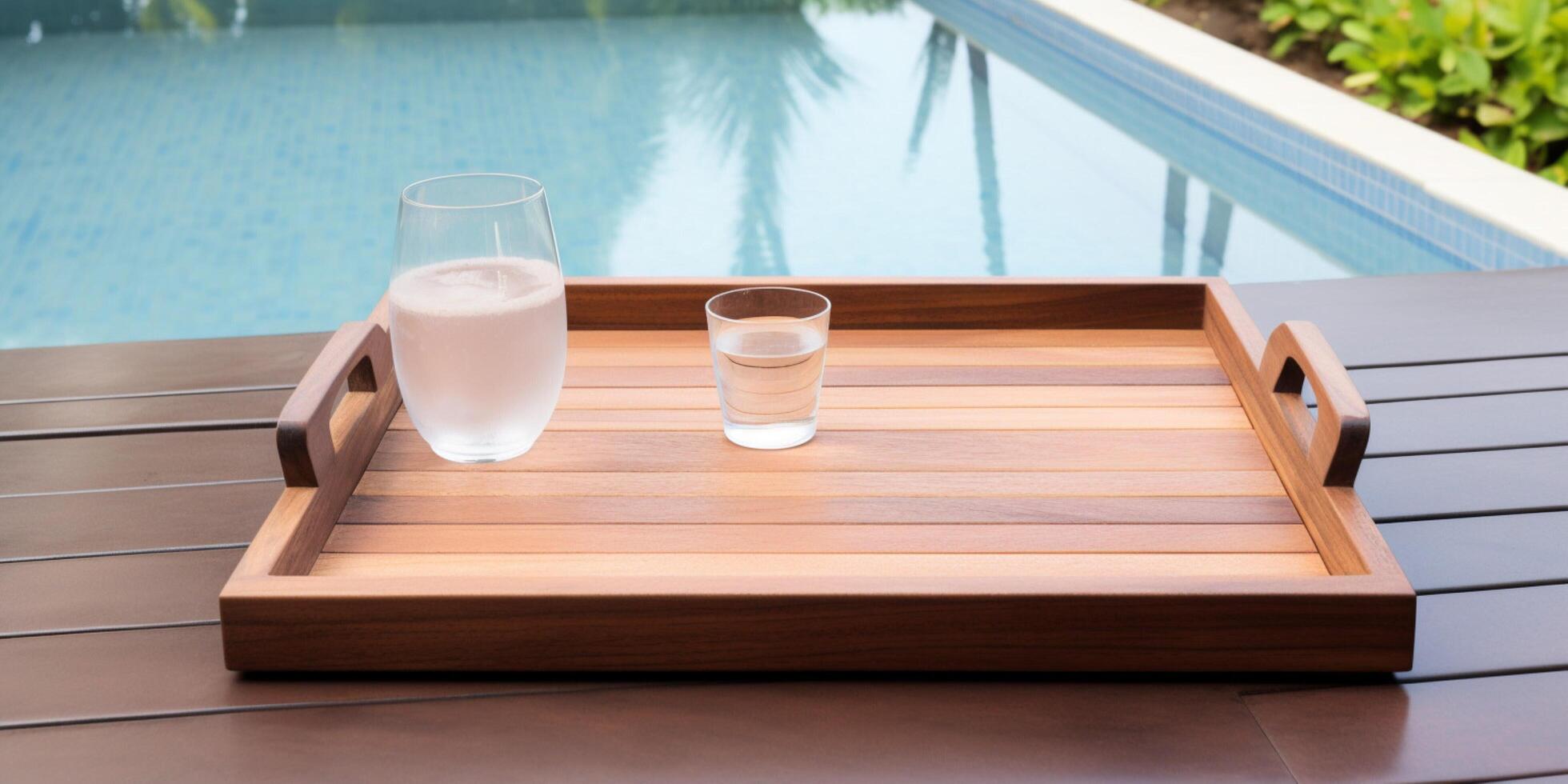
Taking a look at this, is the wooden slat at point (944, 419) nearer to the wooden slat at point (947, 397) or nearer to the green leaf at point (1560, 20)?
the wooden slat at point (947, 397)

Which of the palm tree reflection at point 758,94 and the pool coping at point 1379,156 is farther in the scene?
the palm tree reflection at point 758,94

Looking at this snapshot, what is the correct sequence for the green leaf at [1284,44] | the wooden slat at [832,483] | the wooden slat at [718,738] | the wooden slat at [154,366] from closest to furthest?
the wooden slat at [718,738] < the wooden slat at [832,483] < the wooden slat at [154,366] < the green leaf at [1284,44]

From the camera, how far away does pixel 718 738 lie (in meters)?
0.73

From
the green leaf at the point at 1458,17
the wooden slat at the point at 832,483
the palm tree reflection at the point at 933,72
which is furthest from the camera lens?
the palm tree reflection at the point at 933,72

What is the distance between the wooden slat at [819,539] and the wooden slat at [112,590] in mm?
96

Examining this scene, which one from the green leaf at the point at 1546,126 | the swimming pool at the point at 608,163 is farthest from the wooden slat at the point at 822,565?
the green leaf at the point at 1546,126

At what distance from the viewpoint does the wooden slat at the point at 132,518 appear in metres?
0.95

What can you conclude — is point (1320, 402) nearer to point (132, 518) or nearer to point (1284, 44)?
point (132, 518)

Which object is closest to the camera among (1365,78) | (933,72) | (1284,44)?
(1365,78)

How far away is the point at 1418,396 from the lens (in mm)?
1232

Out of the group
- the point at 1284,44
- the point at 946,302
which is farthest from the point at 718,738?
the point at 1284,44

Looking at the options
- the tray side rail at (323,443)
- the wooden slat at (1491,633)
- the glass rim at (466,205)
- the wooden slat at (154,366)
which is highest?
the glass rim at (466,205)

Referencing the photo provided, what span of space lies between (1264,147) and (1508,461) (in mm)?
2743

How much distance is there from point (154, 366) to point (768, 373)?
709 millimetres
